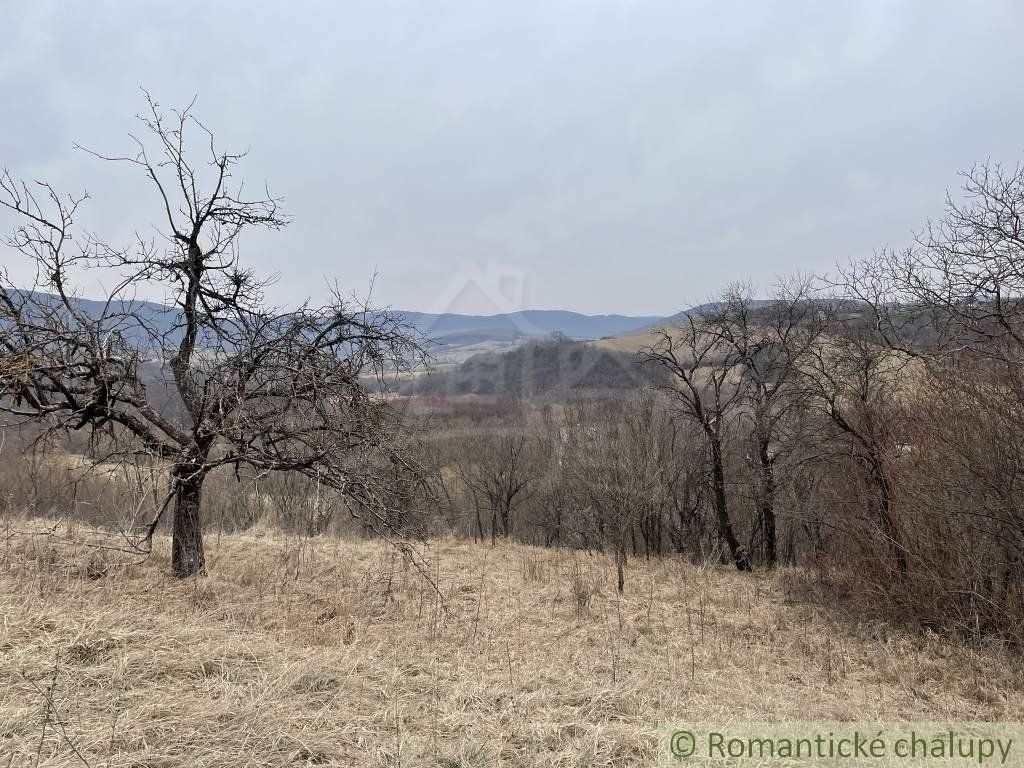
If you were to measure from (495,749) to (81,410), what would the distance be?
5056 millimetres

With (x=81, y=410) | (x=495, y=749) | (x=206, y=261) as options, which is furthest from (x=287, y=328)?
(x=495, y=749)

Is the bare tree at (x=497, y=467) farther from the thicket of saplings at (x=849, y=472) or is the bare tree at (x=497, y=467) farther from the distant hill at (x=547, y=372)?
the thicket of saplings at (x=849, y=472)

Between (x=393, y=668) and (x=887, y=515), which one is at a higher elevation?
(x=887, y=515)

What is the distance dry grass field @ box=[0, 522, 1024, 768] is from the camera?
10.0ft

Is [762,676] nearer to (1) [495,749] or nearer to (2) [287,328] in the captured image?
(1) [495,749]

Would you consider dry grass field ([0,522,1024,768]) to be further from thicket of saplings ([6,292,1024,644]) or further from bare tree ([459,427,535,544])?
bare tree ([459,427,535,544])

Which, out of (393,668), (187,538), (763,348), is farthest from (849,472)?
(187,538)

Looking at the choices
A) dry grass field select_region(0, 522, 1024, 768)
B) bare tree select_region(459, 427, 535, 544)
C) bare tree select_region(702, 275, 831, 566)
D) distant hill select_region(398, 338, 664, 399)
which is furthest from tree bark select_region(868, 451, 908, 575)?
bare tree select_region(459, 427, 535, 544)

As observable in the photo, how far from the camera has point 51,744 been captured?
277 centimetres

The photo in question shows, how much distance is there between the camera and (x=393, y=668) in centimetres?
443

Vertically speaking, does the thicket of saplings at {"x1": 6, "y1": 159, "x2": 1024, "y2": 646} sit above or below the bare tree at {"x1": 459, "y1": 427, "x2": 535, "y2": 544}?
above

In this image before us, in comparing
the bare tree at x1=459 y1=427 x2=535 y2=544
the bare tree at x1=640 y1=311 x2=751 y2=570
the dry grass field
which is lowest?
the bare tree at x1=459 y1=427 x2=535 y2=544

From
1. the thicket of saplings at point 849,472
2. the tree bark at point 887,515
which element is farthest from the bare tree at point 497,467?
the tree bark at point 887,515

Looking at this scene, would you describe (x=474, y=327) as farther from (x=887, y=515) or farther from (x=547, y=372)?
(x=887, y=515)
